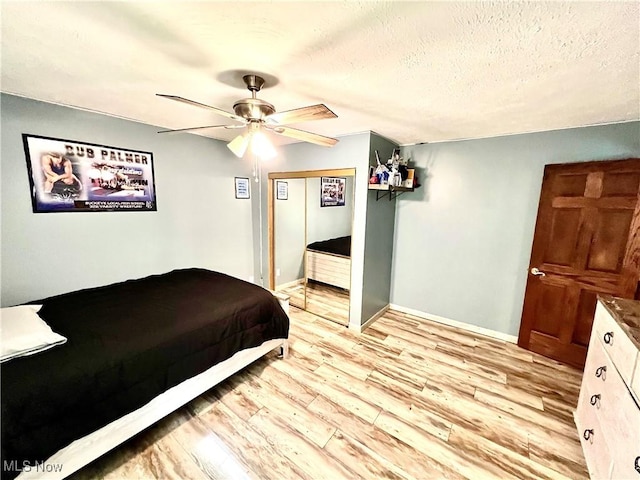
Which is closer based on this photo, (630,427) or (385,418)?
(630,427)

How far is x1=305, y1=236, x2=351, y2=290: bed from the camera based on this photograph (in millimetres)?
3373

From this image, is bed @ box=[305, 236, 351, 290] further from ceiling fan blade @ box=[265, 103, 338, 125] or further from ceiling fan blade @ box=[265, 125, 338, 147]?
ceiling fan blade @ box=[265, 103, 338, 125]

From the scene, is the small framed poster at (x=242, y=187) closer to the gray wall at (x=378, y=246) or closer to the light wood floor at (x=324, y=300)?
the light wood floor at (x=324, y=300)

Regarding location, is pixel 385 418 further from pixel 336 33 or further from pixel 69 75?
pixel 69 75

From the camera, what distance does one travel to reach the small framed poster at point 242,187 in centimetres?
372

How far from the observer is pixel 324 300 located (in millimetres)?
3887

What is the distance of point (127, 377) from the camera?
1433 millimetres

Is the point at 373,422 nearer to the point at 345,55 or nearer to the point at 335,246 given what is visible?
the point at 335,246

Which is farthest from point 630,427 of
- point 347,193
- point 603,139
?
point 347,193

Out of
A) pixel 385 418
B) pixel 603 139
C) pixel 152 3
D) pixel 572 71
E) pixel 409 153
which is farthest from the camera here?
pixel 409 153

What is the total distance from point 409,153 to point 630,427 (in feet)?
9.86

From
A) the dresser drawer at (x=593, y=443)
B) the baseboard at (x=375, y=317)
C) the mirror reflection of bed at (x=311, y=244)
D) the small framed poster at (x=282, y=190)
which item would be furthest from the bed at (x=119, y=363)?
the dresser drawer at (x=593, y=443)

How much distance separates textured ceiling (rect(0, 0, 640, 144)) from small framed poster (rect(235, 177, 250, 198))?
63.5 inches

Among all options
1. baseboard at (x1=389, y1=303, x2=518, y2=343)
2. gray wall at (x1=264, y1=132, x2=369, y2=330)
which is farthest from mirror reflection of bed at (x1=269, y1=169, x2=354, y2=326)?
baseboard at (x1=389, y1=303, x2=518, y2=343)
